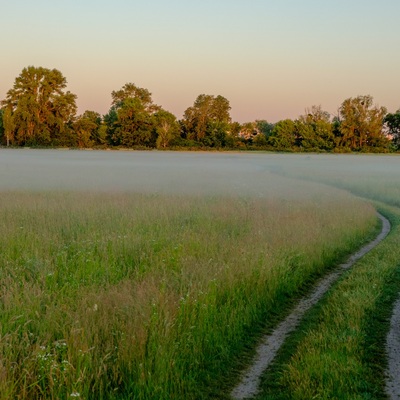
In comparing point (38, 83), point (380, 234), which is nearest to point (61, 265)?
point (380, 234)

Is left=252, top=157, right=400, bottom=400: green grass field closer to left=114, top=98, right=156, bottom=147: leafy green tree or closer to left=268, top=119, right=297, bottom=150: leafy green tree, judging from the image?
left=114, top=98, right=156, bottom=147: leafy green tree

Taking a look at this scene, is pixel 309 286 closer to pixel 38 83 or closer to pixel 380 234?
pixel 380 234

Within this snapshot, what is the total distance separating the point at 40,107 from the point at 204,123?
29.8 meters

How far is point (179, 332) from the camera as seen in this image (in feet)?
23.1

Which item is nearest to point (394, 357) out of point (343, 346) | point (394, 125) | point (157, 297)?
point (343, 346)

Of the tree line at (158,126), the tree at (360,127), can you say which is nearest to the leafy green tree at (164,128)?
the tree line at (158,126)

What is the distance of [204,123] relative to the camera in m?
96.6

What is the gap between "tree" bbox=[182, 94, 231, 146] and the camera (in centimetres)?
9488

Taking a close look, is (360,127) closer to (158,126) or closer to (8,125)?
(158,126)

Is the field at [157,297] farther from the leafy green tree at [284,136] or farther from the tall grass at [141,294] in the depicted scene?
the leafy green tree at [284,136]

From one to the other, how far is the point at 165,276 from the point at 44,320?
2.77m

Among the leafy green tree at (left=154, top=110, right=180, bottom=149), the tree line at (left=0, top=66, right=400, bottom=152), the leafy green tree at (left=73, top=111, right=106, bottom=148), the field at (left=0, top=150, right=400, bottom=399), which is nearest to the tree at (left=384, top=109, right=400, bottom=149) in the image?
the tree line at (left=0, top=66, right=400, bottom=152)

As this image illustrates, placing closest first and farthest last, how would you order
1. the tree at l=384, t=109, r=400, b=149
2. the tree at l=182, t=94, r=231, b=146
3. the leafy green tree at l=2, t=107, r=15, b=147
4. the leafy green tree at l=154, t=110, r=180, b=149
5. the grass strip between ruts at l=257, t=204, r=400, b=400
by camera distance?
the grass strip between ruts at l=257, t=204, r=400, b=400, the leafy green tree at l=2, t=107, r=15, b=147, the leafy green tree at l=154, t=110, r=180, b=149, the tree at l=182, t=94, r=231, b=146, the tree at l=384, t=109, r=400, b=149

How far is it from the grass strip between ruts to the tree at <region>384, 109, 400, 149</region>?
9671 centimetres
